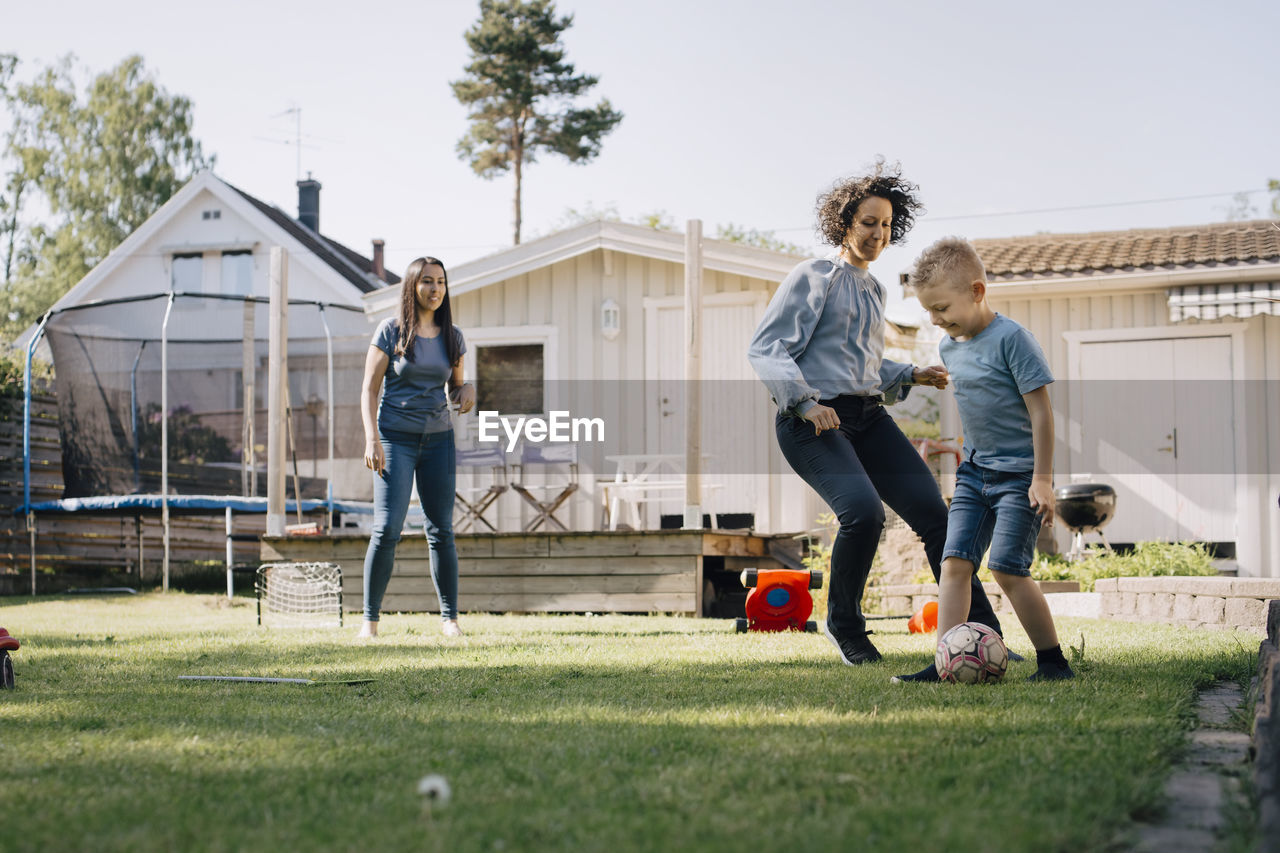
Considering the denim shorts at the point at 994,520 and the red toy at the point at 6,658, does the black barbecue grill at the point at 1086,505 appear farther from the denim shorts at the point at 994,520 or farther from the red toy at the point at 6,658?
the red toy at the point at 6,658

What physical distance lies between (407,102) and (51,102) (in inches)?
449

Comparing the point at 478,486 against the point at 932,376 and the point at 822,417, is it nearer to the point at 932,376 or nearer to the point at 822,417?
the point at 932,376

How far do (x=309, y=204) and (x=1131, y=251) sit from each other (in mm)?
17943

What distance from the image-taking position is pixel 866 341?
163 inches

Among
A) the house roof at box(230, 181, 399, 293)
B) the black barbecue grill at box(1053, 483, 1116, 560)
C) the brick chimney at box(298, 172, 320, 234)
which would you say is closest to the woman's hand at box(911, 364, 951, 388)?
the black barbecue grill at box(1053, 483, 1116, 560)

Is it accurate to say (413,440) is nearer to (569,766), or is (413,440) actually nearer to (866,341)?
(866,341)

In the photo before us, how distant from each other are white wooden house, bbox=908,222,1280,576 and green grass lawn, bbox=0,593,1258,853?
584 cm

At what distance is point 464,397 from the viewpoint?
18.3 ft

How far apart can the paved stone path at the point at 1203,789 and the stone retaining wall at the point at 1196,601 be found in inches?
127

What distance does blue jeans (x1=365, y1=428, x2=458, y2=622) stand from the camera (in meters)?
5.50

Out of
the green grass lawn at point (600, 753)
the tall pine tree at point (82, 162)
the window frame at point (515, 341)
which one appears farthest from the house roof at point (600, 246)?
the tall pine tree at point (82, 162)

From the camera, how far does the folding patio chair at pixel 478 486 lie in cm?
1051

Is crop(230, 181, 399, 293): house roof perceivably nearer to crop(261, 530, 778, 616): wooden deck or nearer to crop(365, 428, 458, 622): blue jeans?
crop(261, 530, 778, 616): wooden deck

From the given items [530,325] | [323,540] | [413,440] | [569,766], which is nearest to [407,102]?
[530,325]
